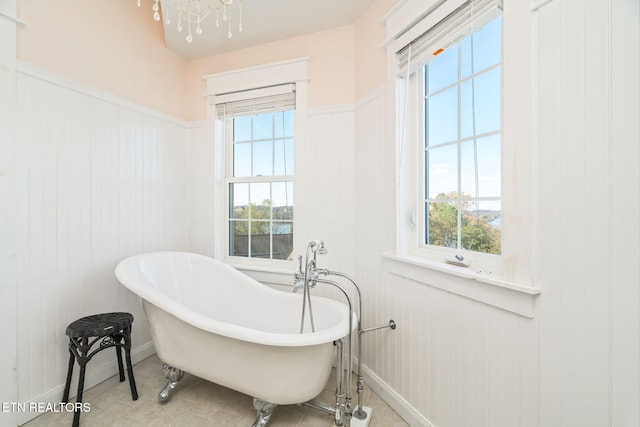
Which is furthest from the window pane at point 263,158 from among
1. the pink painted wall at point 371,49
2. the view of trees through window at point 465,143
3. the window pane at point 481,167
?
the window pane at point 481,167

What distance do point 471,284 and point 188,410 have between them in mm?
1747

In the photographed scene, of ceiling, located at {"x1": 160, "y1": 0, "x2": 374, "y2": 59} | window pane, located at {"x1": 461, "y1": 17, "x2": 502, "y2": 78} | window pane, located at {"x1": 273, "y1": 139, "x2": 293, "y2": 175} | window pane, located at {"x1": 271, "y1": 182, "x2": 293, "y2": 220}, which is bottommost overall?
window pane, located at {"x1": 271, "y1": 182, "x2": 293, "y2": 220}

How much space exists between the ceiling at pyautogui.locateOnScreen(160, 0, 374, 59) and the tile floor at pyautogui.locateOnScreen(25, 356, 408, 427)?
103 inches

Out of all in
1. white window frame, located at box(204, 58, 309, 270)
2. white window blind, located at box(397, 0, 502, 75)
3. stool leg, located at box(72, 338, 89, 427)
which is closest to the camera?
white window blind, located at box(397, 0, 502, 75)

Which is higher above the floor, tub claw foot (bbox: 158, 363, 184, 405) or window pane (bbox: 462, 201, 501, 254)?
window pane (bbox: 462, 201, 501, 254)

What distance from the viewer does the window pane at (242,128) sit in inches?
107

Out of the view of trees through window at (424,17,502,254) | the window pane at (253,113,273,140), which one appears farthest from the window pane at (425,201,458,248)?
the window pane at (253,113,273,140)

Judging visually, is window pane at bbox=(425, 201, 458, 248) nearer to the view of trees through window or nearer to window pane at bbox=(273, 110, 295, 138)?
the view of trees through window

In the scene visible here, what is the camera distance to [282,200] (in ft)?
8.42

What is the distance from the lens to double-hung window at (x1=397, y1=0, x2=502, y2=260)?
4.26 ft

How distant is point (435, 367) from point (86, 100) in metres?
2.71

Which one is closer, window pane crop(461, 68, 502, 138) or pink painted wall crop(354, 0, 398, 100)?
window pane crop(461, 68, 502, 138)

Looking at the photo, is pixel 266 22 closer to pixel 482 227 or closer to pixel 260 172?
pixel 260 172

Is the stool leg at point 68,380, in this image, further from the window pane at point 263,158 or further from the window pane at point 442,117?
the window pane at point 442,117
